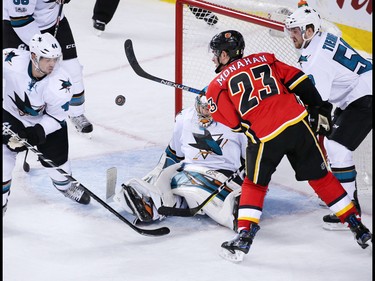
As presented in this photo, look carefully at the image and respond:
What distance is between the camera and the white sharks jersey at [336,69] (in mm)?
4258

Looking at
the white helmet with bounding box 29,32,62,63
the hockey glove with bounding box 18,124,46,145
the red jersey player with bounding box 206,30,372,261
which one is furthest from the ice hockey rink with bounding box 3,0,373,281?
the white helmet with bounding box 29,32,62,63

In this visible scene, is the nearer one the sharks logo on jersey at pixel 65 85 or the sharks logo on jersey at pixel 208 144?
the sharks logo on jersey at pixel 65 85

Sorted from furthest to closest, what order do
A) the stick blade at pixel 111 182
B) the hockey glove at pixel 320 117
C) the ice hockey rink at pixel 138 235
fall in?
1. the stick blade at pixel 111 182
2. the hockey glove at pixel 320 117
3. the ice hockey rink at pixel 138 235

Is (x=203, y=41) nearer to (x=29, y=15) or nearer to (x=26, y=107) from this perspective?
(x=29, y=15)

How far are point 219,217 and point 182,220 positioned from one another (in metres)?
0.20

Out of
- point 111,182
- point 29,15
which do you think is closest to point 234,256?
point 111,182

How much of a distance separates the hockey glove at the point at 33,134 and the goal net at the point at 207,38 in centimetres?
111

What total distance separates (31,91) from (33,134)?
0.19 m

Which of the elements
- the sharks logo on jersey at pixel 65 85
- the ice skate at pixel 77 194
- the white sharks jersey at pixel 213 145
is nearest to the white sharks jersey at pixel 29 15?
the sharks logo on jersey at pixel 65 85

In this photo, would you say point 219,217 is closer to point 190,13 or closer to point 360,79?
point 360,79

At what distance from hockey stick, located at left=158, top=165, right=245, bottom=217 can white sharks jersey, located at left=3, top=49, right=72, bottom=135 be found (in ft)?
1.91

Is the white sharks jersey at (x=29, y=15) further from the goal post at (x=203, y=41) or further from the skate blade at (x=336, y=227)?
the skate blade at (x=336, y=227)

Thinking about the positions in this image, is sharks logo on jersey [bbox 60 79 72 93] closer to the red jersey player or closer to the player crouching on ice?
the player crouching on ice

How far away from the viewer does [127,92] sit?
6215 mm
